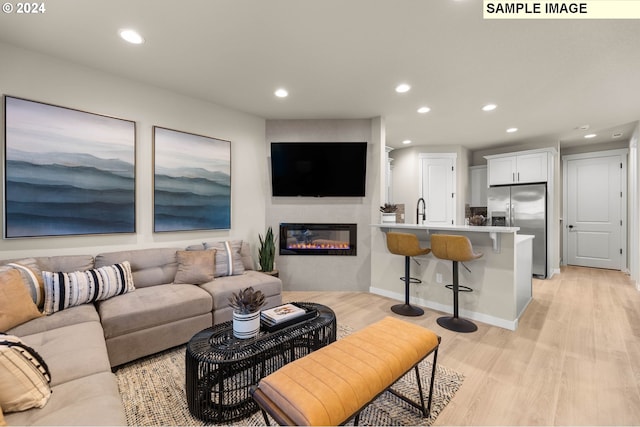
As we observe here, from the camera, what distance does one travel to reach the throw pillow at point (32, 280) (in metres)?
1.98

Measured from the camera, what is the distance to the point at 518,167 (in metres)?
5.23

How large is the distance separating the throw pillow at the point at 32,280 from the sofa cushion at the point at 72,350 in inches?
16.4

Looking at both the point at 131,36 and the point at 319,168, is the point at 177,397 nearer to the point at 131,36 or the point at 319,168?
the point at 131,36

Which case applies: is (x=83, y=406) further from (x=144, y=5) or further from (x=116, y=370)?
(x=144, y=5)

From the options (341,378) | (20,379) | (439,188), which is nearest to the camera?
(20,379)

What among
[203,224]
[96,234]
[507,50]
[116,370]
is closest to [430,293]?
[507,50]

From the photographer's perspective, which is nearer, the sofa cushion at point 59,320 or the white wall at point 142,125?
the sofa cushion at point 59,320

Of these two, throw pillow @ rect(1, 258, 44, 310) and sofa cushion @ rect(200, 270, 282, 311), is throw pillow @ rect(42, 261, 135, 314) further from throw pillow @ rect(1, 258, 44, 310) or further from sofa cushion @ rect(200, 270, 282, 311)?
sofa cushion @ rect(200, 270, 282, 311)

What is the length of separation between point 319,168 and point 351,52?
1.79 metres

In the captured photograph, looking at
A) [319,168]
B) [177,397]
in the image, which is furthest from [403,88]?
[177,397]

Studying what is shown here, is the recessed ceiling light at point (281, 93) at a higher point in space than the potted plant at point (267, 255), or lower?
higher

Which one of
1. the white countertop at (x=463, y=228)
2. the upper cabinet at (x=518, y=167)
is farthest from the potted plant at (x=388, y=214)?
the upper cabinet at (x=518, y=167)

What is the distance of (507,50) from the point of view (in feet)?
7.48

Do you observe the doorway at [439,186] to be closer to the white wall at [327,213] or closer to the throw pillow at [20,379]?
the white wall at [327,213]
